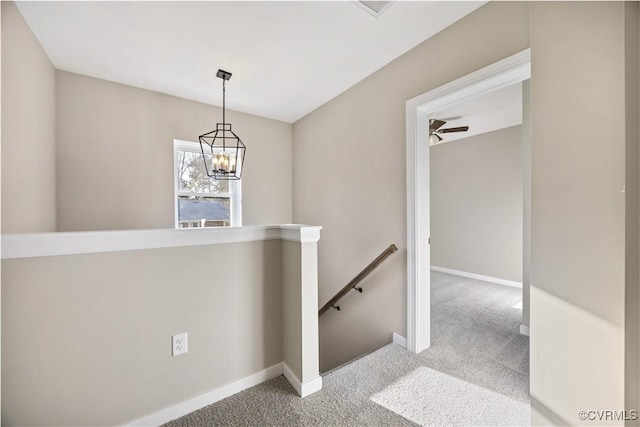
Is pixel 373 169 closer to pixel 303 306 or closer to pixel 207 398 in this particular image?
pixel 303 306

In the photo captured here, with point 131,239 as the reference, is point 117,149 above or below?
above

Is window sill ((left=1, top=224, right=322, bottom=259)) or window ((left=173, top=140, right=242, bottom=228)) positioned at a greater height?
window ((left=173, top=140, right=242, bottom=228))

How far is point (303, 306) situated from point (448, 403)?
104 centimetres

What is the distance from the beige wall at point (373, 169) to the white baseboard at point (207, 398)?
115cm

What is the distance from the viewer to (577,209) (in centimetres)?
102

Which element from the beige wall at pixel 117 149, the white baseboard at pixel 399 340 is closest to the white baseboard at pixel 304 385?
the white baseboard at pixel 399 340

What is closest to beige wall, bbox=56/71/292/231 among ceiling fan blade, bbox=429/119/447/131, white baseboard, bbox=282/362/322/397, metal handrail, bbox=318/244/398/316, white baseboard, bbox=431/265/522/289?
metal handrail, bbox=318/244/398/316

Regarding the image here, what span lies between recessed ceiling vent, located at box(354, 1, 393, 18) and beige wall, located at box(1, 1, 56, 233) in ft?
7.39

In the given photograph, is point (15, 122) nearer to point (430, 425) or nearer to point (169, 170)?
point (169, 170)

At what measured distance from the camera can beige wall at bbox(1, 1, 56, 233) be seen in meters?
1.60

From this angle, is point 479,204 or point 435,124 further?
point 479,204

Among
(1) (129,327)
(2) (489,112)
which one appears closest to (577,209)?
(1) (129,327)

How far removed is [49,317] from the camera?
1.19 metres

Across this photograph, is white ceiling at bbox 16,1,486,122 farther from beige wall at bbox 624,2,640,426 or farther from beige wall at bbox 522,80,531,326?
beige wall at bbox 624,2,640,426
